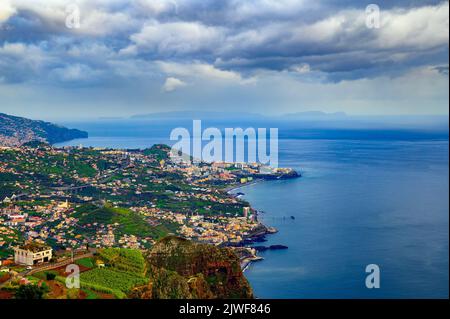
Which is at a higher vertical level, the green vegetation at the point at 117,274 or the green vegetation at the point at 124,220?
the green vegetation at the point at 117,274

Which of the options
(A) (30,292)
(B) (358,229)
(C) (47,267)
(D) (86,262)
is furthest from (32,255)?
(B) (358,229)

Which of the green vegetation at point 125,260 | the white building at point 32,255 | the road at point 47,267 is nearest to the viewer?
the road at point 47,267

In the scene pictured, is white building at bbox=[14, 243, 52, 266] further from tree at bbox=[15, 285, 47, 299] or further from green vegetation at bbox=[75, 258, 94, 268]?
tree at bbox=[15, 285, 47, 299]

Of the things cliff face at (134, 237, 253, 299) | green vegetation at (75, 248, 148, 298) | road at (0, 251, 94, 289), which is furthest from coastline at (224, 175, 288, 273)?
cliff face at (134, 237, 253, 299)

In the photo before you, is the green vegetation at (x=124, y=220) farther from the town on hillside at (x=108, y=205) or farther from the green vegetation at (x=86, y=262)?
the green vegetation at (x=86, y=262)

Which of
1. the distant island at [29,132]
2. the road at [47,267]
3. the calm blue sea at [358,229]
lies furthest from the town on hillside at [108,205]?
the distant island at [29,132]
